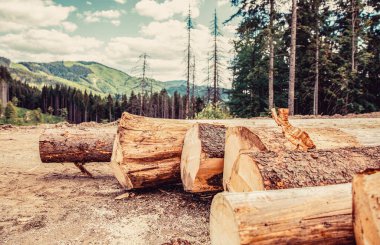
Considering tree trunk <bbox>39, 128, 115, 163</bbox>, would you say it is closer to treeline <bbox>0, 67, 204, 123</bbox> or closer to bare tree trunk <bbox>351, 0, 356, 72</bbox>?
bare tree trunk <bbox>351, 0, 356, 72</bbox>

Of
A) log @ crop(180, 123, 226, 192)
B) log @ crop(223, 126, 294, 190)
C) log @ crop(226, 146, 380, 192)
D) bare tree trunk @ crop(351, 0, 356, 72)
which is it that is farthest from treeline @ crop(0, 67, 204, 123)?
log @ crop(226, 146, 380, 192)

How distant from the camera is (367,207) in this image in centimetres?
155

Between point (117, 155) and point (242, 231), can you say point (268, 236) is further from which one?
point (117, 155)

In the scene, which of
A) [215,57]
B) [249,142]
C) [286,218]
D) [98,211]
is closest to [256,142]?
[249,142]

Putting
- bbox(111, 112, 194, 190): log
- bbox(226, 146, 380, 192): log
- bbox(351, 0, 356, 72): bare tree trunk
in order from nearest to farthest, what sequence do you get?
bbox(226, 146, 380, 192): log, bbox(111, 112, 194, 190): log, bbox(351, 0, 356, 72): bare tree trunk

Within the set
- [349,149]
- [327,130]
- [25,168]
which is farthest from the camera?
[25,168]

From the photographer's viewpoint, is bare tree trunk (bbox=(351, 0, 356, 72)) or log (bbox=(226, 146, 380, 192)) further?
bare tree trunk (bbox=(351, 0, 356, 72))

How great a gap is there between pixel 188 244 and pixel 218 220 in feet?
3.54

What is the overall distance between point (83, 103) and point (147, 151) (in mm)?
86760

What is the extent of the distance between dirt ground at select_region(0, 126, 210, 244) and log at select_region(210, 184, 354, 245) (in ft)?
4.47

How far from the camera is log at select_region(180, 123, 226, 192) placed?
3695 mm

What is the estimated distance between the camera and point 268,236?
5.65 feet

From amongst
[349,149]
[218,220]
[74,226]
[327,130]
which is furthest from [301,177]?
[74,226]

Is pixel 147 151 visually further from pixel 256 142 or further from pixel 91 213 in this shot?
pixel 256 142
